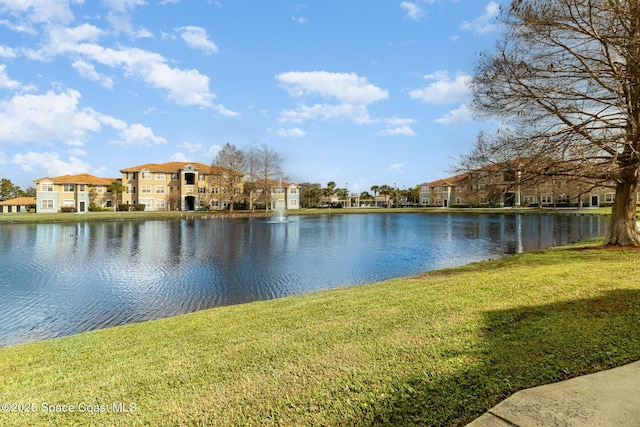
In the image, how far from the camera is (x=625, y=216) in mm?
12422

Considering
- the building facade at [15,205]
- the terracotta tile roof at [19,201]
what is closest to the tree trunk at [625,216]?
the building facade at [15,205]

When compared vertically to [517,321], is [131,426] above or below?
below

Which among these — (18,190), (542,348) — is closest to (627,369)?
(542,348)

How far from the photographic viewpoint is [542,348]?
13.3ft

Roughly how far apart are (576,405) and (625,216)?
13079 mm

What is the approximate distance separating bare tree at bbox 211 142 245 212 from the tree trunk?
60.3 metres

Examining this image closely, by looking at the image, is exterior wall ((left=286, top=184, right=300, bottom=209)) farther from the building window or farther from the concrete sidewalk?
the concrete sidewalk

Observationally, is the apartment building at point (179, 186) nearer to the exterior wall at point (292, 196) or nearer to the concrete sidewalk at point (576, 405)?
the exterior wall at point (292, 196)

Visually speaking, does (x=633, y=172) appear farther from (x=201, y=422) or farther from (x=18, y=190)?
(x=18, y=190)

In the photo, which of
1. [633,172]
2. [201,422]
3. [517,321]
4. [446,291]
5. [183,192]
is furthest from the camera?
[183,192]

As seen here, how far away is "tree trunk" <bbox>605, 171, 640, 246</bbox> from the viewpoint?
12266 millimetres

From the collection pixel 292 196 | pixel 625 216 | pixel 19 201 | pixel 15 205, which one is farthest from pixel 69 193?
pixel 625 216

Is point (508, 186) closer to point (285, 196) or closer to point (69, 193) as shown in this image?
point (285, 196)

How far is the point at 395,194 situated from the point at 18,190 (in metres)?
101
